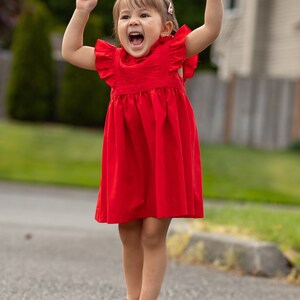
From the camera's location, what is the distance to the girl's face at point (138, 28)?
438 cm

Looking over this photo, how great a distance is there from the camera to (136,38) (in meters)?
4.43

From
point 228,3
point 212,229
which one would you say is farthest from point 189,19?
point 212,229

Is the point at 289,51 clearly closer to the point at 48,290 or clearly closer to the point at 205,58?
the point at 48,290

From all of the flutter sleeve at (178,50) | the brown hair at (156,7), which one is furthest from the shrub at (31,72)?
the flutter sleeve at (178,50)

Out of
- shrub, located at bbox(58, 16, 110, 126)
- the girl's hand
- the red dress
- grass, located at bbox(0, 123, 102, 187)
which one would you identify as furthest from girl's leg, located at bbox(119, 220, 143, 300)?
shrub, located at bbox(58, 16, 110, 126)

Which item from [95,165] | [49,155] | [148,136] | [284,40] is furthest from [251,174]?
[148,136]

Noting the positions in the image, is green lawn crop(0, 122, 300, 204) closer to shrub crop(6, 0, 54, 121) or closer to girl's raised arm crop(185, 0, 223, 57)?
shrub crop(6, 0, 54, 121)

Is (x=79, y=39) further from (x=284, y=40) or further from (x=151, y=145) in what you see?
(x=284, y=40)

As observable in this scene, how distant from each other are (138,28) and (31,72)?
18.1m

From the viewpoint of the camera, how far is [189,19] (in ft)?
152

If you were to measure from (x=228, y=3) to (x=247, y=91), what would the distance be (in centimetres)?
681

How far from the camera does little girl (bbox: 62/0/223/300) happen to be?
4.24 meters

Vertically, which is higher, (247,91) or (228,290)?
(228,290)

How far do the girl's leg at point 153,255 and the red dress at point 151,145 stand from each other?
0.22 feet
